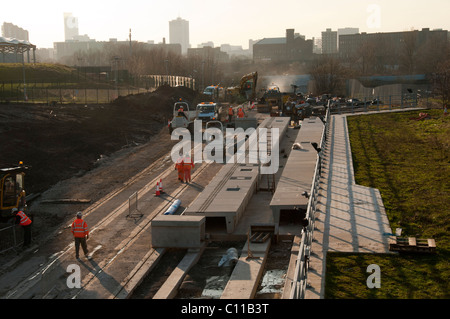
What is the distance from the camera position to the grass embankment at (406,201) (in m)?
12.4

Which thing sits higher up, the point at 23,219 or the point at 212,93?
the point at 212,93

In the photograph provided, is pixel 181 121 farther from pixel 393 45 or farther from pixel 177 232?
pixel 393 45

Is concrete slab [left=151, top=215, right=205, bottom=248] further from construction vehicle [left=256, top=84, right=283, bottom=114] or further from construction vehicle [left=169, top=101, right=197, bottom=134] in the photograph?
construction vehicle [left=256, top=84, right=283, bottom=114]

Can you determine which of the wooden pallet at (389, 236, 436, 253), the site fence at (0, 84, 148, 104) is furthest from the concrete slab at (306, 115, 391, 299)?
the site fence at (0, 84, 148, 104)

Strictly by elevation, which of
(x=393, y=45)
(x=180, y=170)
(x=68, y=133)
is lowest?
(x=180, y=170)

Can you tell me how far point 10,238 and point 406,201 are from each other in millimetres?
13395

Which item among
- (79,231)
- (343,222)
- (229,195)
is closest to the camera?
(343,222)

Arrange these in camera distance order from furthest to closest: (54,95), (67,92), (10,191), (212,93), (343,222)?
(212,93)
(67,92)
(54,95)
(10,191)
(343,222)

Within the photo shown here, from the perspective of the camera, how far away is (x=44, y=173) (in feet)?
Result: 101

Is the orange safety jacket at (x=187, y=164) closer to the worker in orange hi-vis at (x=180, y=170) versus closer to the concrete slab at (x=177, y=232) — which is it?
the worker in orange hi-vis at (x=180, y=170)

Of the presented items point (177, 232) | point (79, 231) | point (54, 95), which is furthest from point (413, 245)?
point (54, 95)

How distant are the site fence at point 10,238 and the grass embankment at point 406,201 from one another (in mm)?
10819

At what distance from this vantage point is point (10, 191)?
21.1 metres

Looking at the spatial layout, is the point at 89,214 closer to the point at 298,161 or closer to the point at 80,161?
the point at 298,161
